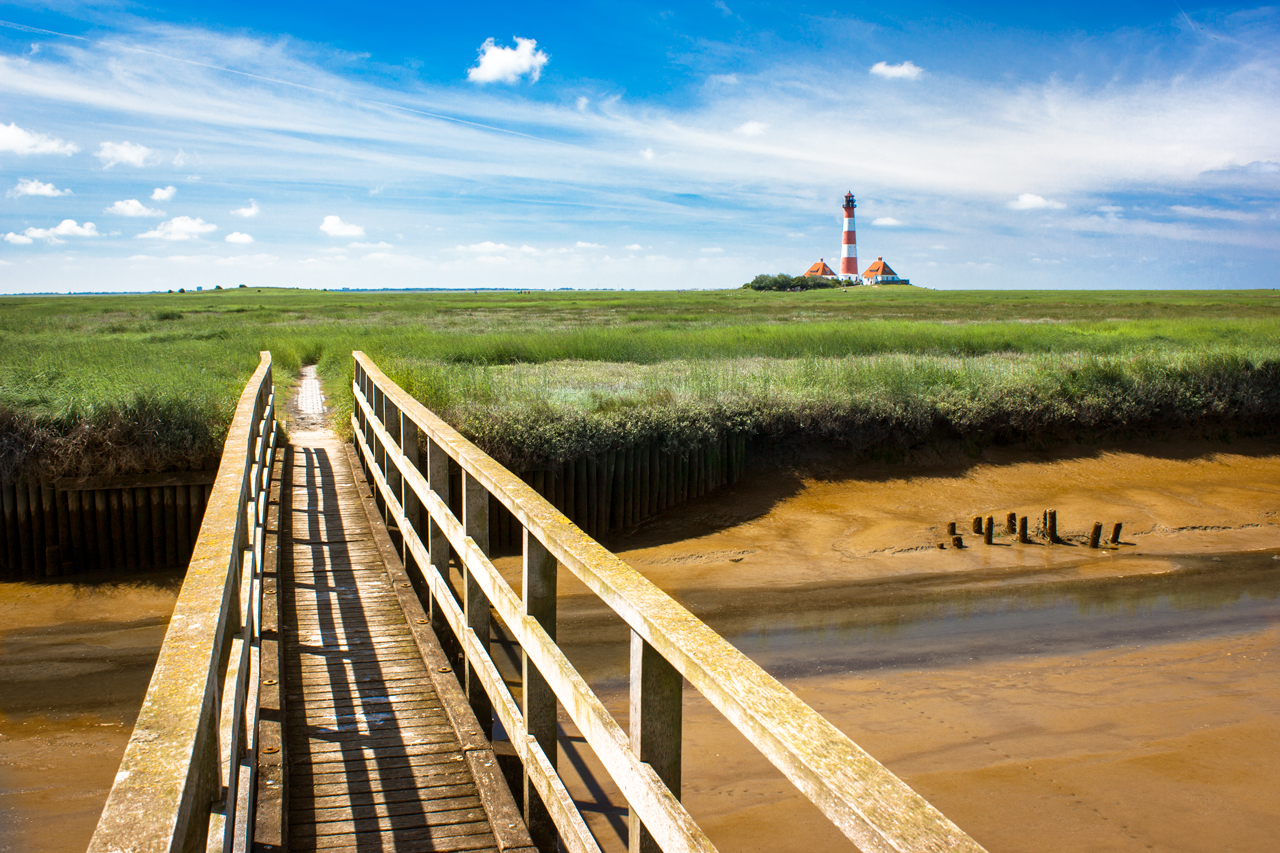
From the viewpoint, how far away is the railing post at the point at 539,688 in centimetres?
289

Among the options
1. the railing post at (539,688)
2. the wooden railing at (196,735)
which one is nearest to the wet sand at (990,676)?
the railing post at (539,688)

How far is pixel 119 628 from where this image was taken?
28.7ft

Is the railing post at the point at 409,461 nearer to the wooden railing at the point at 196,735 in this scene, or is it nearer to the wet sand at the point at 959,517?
the wooden railing at the point at 196,735

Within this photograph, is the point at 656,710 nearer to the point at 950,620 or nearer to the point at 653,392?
the point at 950,620

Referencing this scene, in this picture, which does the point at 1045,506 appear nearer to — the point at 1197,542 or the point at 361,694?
the point at 1197,542

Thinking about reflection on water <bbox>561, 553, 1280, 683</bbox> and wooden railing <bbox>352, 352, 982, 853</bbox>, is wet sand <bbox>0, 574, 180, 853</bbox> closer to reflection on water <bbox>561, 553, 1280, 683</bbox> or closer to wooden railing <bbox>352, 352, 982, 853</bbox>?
wooden railing <bbox>352, 352, 982, 853</bbox>

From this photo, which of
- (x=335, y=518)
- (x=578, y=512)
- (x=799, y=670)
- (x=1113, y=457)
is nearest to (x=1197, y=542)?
(x=1113, y=457)

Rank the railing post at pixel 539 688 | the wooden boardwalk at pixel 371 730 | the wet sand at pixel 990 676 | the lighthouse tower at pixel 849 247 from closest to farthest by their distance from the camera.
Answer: the railing post at pixel 539 688, the wooden boardwalk at pixel 371 730, the wet sand at pixel 990 676, the lighthouse tower at pixel 849 247

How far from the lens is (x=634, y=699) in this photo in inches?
78.7

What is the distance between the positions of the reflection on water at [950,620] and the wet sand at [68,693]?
3.90 m

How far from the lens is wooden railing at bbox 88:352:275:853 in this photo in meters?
1.13

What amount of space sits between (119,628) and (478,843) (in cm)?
746

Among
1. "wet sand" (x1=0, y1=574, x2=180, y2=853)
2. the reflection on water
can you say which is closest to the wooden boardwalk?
"wet sand" (x1=0, y1=574, x2=180, y2=853)

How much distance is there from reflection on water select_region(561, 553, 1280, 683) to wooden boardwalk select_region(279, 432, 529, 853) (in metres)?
2.84
